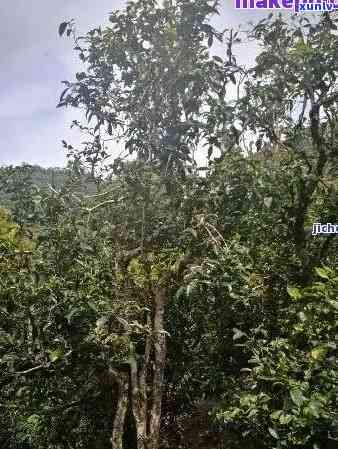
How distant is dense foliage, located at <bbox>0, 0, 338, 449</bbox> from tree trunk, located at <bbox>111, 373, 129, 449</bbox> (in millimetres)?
14

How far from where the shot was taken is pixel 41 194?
4.67 metres

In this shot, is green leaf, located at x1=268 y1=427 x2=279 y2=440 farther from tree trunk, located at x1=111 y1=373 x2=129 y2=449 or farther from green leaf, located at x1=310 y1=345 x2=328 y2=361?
tree trunk, located at x1=111 y1=373 x2=129 y2=449

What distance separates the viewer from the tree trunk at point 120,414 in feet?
13.8

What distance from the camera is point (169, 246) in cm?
533

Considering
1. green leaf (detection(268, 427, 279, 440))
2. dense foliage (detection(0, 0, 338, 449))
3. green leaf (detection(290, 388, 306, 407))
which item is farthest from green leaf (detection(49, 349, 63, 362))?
green leaf (detection(290, 388, 306, 407))

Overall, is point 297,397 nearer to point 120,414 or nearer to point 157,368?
point 157,368

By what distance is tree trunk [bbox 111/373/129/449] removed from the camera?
4195 millimetres

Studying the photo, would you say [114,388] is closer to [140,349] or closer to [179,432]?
[140,349]

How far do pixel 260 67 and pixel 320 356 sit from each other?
3026mm

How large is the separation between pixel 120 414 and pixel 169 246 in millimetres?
1803

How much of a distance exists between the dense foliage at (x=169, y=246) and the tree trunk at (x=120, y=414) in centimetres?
1

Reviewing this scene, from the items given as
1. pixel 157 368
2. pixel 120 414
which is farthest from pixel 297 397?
pixel 120 414

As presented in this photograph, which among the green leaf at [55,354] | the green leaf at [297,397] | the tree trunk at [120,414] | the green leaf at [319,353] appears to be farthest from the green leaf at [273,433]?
Result: the green leaf at [55,354]

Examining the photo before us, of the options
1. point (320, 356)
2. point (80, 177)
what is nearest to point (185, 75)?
point (80, 177)
